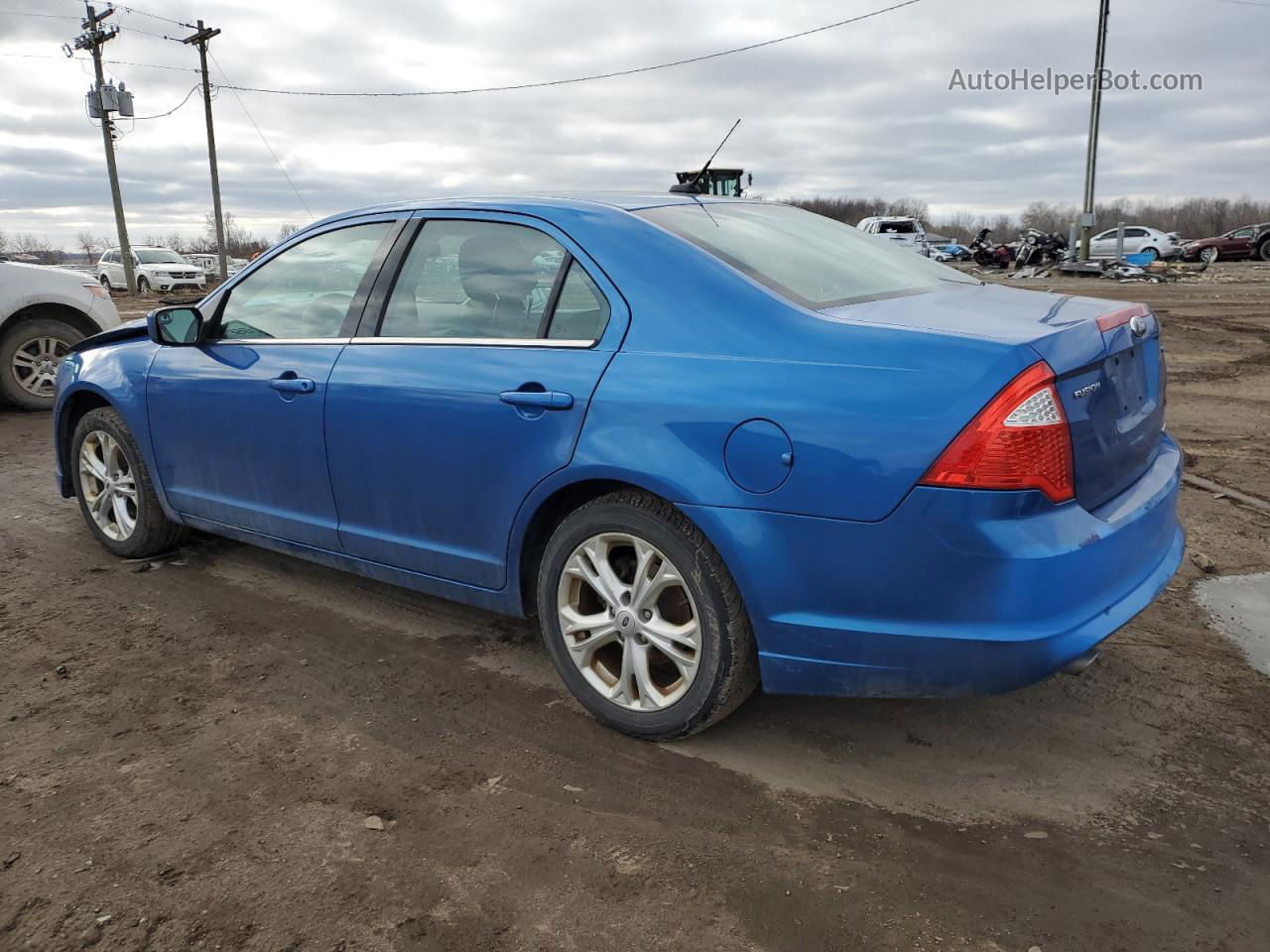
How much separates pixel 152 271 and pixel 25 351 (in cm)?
2684

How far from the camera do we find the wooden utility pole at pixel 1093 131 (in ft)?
85.0

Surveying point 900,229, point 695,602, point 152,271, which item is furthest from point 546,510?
point 900,229

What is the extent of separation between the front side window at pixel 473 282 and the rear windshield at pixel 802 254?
410mm

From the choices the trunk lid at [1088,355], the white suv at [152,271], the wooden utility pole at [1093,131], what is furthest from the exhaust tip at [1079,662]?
the white suv at [152,271]

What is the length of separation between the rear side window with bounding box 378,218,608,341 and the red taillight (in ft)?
3.79

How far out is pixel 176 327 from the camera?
4.21 metres

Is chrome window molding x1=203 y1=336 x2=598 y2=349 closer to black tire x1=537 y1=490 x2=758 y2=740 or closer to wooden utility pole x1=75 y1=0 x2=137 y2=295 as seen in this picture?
black tire x1=537 y1=490 x2=758 y2=740

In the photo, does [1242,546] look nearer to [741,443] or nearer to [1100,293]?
[741,443]

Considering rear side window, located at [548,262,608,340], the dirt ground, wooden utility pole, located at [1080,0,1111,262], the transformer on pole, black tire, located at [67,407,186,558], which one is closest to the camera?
the dirt ground

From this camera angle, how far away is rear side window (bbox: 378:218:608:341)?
10.3ft

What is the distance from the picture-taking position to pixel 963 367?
239 centimetres

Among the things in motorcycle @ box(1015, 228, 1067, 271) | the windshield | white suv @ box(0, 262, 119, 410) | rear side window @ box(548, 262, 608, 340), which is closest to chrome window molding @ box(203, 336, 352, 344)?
rear side window @ box(548, 262, 608, 340)

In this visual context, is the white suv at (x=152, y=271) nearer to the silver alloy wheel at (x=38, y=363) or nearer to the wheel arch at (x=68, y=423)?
the silver alloy wheel at (x=38, y=363)

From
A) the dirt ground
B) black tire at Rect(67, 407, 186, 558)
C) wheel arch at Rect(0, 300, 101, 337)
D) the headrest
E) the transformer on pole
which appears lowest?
the dirt ground
